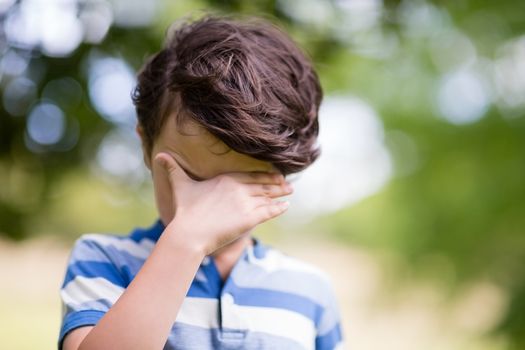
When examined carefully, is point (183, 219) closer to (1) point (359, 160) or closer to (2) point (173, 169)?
(2) point (173, 169)

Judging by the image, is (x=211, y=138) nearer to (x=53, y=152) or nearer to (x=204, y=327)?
(x=204, y=327)

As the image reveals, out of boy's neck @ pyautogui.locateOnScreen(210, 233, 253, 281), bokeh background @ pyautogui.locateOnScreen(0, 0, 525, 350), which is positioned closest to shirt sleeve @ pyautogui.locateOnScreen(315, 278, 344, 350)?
boy's neck @ pyautogui.locateOnScreen(210, 233, 253, 281)

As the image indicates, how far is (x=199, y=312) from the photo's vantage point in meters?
0.83

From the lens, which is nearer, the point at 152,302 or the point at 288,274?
the point at 152,302

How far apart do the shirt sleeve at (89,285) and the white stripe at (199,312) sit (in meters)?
0.08

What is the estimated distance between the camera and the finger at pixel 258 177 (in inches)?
32.3

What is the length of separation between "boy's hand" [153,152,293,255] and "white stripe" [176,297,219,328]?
0.09 m

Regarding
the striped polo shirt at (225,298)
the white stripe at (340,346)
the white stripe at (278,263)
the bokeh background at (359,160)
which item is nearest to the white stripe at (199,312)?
the striped polo shirt at (225,298)

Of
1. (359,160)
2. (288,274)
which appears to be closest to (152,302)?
(288,274)

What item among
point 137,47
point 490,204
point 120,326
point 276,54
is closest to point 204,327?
point 120,326

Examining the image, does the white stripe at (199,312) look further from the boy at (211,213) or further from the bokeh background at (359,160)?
the bokeh background at (359,160)

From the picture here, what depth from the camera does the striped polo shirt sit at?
0.80 m

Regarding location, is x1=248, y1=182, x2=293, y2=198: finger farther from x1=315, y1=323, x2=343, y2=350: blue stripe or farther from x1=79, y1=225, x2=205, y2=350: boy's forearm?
x1=315, y1=323, x2=343, y2=350: blue stripe

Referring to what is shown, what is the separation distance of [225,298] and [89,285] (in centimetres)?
16
